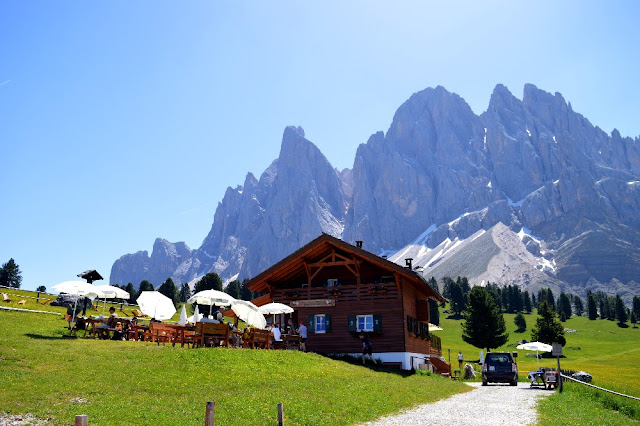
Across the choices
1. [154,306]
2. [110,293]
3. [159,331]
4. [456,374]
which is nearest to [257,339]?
[159,331]

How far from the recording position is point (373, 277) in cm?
3303

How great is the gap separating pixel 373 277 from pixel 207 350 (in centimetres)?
1512

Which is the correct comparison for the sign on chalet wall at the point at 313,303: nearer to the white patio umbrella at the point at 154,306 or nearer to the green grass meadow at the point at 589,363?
the white patio umbrella at the point at 154,306

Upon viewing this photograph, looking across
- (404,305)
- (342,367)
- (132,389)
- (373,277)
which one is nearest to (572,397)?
(342,367)

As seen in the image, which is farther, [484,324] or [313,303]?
[484,324]

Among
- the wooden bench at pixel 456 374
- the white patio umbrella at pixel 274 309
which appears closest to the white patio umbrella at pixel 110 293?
the white patio umbrella at pixel 274 309

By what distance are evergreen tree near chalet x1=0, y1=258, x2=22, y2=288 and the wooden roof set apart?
179 feet

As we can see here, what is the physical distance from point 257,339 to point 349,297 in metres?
8.62

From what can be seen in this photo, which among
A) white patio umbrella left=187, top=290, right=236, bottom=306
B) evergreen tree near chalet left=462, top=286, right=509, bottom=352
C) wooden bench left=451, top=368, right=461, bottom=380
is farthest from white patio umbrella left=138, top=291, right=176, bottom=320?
evergreen tree near chalet left=462, top=286, right=509, bottom=352

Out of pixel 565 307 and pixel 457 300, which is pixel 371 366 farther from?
pixel 565 307

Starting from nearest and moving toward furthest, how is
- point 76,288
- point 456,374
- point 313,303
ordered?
point 76,288 < point 313,303 < point 456,374

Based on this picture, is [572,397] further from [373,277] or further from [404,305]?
[373,277]

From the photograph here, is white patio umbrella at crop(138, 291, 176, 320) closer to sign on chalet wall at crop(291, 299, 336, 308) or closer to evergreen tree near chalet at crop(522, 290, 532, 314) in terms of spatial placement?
sign on chalet wall at crop(291, 299, 336, 308)

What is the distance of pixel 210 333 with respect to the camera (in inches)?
909
